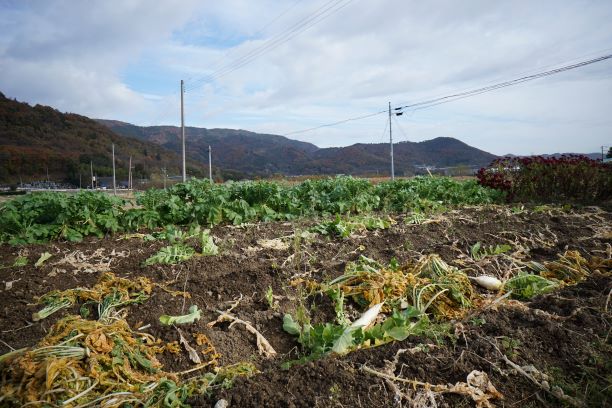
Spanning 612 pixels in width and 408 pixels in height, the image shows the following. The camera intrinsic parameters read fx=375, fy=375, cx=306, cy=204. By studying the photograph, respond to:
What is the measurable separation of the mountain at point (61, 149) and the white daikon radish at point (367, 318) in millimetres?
53401

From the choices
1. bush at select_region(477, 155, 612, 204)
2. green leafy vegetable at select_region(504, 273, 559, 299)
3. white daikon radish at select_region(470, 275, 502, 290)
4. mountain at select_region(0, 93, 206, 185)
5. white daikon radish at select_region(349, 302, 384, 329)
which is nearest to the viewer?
white daikon radish at select_region(349, 302, 384, 329)

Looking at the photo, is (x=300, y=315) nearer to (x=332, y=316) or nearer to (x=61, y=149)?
(x=332, y=316)

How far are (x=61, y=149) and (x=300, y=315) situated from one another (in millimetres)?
71835

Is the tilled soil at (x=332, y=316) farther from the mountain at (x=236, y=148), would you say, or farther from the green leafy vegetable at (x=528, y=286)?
the mountain at (x=236, y=148)

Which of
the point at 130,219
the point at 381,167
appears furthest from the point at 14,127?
the point at 130,219

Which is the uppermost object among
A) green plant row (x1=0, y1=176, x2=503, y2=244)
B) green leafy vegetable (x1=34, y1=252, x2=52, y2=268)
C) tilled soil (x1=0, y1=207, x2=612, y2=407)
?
green plant row (x1=0, y1=176, x2=503, y2=244)

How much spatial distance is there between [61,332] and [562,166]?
12728mm

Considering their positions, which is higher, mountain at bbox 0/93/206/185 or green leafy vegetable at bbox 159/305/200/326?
mountain at bbox 0/93/206/185

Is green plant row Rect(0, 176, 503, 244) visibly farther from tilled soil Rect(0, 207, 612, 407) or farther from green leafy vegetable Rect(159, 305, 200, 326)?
green leafy vegetable Rect(159, 305, 200, 326)

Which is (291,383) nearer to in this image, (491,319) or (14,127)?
(491,319)

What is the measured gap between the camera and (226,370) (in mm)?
2295

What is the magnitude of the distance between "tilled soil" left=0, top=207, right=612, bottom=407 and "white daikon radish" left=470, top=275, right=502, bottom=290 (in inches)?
14.0

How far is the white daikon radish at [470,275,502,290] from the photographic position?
367 centimetres

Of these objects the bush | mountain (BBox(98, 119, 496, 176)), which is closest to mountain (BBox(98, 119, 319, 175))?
mountain (BBox(98, 119, 496, 176))
